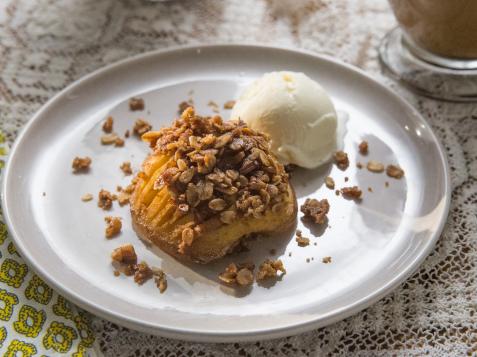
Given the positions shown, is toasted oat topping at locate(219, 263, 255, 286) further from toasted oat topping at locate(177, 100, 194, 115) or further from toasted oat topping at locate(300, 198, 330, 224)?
toasted oat topping at locate(177, 100, 194, 115)

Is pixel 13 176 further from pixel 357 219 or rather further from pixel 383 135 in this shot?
pixel 383 135

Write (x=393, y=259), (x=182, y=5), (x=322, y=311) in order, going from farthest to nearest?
1. (x=182, y=5)
2. (x=393, y=259)
3. (x=322, y=311)

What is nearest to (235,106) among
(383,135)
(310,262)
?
(383,135)

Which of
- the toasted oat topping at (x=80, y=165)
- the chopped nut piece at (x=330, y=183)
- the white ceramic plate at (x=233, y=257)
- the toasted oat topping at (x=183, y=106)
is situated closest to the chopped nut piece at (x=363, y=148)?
the white ceramic plate at (x=233, y=257)

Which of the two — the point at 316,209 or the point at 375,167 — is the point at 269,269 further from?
the point at 375,167

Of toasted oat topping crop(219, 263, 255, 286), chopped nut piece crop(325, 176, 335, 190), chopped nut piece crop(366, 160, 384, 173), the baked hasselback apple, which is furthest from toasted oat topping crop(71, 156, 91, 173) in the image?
chopped nut piece crop(366, 160, 384, 173)
